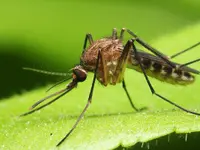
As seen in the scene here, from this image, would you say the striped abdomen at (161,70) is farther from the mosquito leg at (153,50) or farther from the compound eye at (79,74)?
the compound eye at (79,74)

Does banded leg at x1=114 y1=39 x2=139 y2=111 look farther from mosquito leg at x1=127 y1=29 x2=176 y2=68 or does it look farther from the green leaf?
the green leaf

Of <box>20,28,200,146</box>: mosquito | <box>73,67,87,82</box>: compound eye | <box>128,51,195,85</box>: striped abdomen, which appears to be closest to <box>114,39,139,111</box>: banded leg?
<box>20,28,200,146</box>: mosquito

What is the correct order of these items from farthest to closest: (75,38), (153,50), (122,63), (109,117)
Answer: (75,38) → (122,63) → (153,50) → (109,117)

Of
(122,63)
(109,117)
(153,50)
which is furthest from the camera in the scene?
(122,63)

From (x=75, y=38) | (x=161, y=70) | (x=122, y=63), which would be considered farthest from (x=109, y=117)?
(x=75, y=38)

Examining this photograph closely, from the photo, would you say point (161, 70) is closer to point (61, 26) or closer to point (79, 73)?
point (79, 73)

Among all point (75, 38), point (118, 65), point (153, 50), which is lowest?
point (75, 38)

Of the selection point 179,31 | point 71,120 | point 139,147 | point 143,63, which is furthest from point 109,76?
point 179,31
